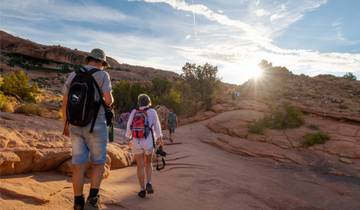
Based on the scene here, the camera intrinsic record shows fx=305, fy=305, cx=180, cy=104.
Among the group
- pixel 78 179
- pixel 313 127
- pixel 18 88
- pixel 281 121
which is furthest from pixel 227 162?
pixel 18 88

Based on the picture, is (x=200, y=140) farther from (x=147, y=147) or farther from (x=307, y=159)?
(x=147, y=147)

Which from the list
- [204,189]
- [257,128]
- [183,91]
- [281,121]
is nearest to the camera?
[204,189]

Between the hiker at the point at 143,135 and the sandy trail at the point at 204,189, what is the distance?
1.67 ft

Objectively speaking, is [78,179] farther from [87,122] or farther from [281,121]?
[281,121]

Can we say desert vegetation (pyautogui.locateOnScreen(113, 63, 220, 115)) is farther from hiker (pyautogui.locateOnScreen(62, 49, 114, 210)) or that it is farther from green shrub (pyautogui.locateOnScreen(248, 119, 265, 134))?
hiker (pyautogui.locateOnScreen(62, 49, 114, 210))

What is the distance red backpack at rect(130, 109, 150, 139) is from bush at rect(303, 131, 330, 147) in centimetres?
1117

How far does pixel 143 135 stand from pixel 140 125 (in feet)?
0.63

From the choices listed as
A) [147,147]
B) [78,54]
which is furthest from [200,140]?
[78,54]

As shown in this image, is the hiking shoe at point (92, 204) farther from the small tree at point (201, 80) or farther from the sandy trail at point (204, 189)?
the small tree at point (201, 80)

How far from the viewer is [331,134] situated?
50.4ft

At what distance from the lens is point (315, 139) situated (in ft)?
47.6

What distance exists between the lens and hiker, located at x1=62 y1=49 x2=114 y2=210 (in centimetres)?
379

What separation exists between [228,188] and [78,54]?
6104 cm

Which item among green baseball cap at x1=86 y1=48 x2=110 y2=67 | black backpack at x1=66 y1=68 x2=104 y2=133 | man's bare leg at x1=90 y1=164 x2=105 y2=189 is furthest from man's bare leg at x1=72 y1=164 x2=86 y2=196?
green baseball cap at x1=86 y1=48 x2=110 y2=67
